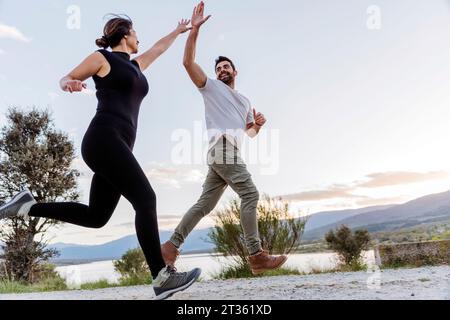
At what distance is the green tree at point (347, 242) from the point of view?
742 centimetres

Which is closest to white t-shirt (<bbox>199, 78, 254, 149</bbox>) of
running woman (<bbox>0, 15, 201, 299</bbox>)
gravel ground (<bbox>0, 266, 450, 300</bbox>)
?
running woman (<bbox>0, 15, 201, 299</bbox>)

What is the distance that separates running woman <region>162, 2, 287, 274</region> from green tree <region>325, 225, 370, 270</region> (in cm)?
412

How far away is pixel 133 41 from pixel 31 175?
5340 mm

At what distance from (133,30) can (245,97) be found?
980 mm

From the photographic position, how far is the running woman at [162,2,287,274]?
3.35m

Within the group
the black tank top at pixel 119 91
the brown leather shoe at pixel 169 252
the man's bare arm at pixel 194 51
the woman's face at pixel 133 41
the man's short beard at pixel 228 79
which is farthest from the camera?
the man's short beard at pixel 228 79

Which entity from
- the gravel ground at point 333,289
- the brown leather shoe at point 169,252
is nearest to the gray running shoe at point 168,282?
the brown leather shoe at point 169,252

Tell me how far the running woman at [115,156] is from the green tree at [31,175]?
476 centimetres

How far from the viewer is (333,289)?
391cm

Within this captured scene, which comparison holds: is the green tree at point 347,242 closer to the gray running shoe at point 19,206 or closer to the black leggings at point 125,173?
the black leggings at point 125,173

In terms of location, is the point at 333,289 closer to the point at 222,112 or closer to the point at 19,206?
the point at 222,112

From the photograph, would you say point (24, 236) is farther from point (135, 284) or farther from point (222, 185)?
point (222, 185)
